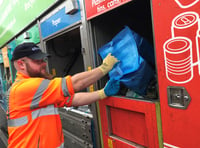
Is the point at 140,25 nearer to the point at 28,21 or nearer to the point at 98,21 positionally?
the point at 98,21

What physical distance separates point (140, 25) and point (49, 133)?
1.42 meters

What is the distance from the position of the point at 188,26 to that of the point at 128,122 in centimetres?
88

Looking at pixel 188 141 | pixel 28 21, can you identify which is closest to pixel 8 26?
pixel 28 21

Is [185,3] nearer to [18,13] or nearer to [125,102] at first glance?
[125,102]

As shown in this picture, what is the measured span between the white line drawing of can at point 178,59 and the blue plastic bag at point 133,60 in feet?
1.01

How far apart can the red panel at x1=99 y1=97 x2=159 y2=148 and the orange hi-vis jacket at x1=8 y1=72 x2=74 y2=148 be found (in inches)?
15.5

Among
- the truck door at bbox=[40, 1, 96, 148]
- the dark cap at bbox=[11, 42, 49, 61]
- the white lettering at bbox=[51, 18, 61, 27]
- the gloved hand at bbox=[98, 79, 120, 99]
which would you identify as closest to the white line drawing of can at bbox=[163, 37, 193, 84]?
the gloved hand at bbox=[98, 79, 120, 99]

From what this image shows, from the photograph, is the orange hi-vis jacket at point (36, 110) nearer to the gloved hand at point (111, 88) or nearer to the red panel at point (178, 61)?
the gloved hand at point (111, 88)

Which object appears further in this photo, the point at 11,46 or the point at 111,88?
the point at 11,46

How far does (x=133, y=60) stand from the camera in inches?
54.2

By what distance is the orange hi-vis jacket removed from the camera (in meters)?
1.54

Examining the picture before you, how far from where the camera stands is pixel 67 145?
101 inches

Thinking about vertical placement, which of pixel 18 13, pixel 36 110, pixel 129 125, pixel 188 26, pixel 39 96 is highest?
pixel 18 13

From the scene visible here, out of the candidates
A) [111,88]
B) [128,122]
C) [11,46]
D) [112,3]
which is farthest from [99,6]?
[11,46]
